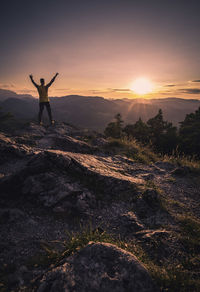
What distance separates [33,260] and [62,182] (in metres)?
2.35

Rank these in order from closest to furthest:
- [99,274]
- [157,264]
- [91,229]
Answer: [99,274] → [157,264] → [91,229]

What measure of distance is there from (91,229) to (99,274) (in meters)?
0.93

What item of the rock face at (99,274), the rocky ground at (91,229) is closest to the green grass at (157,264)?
the rocky ground at (91,229)

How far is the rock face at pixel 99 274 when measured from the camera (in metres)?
2.37

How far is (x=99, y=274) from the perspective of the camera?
2531 mm

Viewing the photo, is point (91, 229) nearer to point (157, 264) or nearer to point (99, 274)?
point (99, 274)

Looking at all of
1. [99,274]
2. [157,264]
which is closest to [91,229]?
[99,274]

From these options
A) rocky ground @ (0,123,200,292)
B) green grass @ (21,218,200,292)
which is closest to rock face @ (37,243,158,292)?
rocky ground @ (0,123,200,292)

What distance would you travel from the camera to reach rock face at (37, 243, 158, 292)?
2371 mm

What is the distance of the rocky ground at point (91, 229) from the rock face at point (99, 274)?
0.04 ft

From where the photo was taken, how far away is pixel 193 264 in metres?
3.05

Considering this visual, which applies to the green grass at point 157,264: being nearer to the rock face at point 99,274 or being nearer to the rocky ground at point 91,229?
the rocky ground at point 91,229

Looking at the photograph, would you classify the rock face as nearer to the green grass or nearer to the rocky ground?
the rocky ground

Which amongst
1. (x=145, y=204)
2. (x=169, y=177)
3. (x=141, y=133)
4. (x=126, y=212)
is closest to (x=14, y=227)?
(x=126, y=212)
